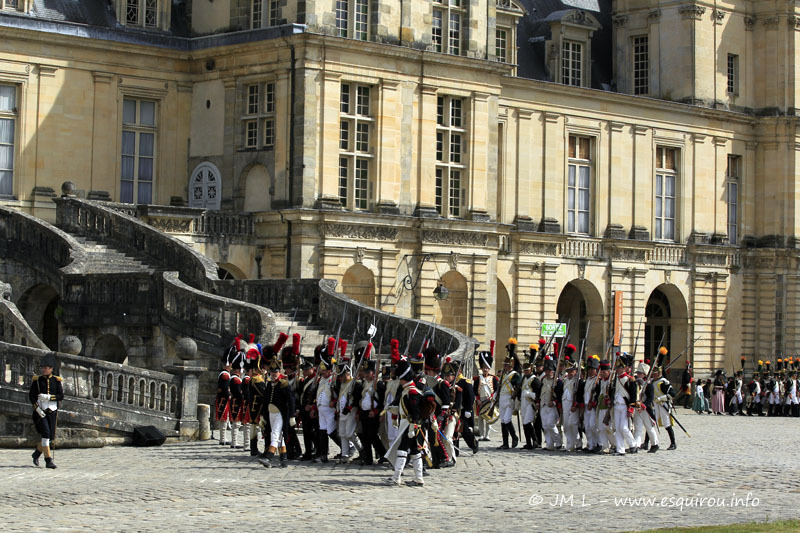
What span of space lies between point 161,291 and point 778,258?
1227 inches

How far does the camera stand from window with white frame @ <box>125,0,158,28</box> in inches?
1713

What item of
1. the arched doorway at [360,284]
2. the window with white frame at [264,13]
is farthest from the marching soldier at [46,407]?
the window with white frame at [264,13]

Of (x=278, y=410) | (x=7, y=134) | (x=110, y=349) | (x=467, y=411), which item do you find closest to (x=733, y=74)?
(x=7, y=134)

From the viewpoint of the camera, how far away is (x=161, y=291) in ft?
106

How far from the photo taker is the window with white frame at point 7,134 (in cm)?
4094

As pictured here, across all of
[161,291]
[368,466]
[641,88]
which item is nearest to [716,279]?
[641,88]

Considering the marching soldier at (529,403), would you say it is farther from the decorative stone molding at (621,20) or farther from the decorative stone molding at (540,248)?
the decorative stone molding at (621,20)

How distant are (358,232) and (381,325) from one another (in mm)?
8649

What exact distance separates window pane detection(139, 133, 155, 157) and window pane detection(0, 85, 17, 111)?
365cm

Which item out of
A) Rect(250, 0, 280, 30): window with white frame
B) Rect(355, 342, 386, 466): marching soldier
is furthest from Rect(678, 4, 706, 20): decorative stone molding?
Rect(355, 342, 386, 466): marching soldier

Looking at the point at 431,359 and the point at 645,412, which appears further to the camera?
the point at 645,412

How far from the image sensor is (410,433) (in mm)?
21844

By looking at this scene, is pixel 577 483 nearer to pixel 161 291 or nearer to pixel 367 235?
pixel 161 291

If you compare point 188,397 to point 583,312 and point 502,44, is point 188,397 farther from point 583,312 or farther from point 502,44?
point 583,312
